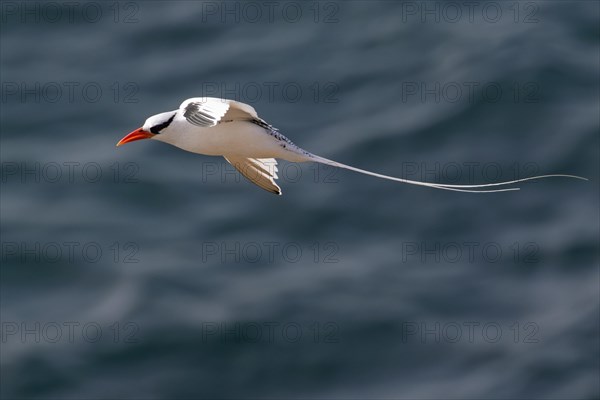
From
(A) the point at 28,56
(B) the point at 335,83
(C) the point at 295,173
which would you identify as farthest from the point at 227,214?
(A) the point at 28,56

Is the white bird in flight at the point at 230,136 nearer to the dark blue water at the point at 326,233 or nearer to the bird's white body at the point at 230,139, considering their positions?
the bird's white body at the point at 230,139

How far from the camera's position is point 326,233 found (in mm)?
35094

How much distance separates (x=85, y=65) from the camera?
37781 millimetres

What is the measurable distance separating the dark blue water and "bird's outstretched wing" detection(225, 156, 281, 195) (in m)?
16.2

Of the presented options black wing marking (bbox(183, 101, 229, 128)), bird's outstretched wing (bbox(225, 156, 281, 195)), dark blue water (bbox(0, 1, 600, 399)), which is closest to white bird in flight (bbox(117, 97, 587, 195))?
black wing marking (bbox(183, 101, 229, 128))

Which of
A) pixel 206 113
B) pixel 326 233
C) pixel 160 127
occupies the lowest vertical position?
pixel 326 233

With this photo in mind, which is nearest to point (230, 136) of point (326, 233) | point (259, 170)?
point (259, 170)

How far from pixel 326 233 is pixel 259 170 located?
17095 millimetres

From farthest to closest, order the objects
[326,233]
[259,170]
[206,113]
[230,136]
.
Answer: [326,233] → [259,170] → [230,136] → [206,113]

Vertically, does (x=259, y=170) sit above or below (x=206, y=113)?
below

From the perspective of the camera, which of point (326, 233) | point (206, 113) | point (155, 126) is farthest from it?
point (326, 233)

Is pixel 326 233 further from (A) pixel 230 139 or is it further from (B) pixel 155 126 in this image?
(A) pixel 230 139

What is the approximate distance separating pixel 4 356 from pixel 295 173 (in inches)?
320

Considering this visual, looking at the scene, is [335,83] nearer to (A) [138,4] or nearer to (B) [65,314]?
(A) [138,4]
